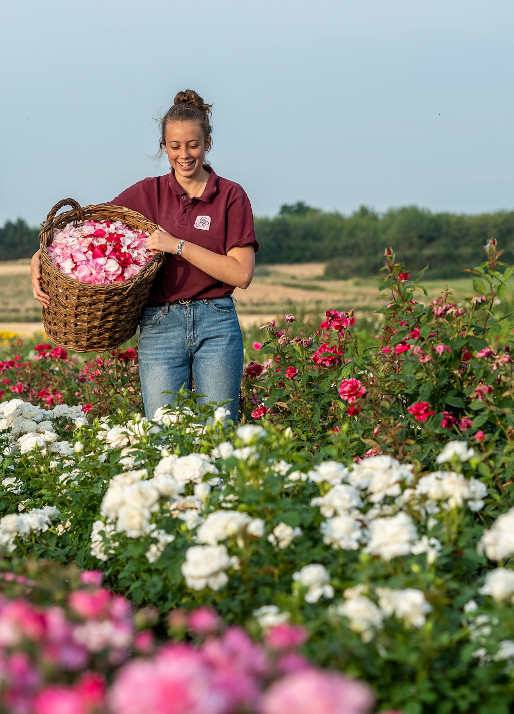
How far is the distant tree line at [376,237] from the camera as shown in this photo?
72.9ft

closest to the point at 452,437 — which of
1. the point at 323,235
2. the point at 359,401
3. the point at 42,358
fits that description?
the point at 359,401

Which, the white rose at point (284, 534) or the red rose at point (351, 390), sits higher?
the red rose at point (351, 390)

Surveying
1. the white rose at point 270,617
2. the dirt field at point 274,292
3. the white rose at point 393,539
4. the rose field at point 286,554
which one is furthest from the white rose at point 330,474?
the dirt field at point 274,292

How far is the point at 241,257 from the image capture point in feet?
11.7

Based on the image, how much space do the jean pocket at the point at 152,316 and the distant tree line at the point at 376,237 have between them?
60.5 feet

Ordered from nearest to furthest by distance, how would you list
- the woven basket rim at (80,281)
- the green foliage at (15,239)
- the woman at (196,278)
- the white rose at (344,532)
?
the white rose at (344,532), the woven basket rim at (80,281), the woman at (196,278), the green foliage at (15,239)

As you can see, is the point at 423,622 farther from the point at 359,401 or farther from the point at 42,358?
the point at 42,358

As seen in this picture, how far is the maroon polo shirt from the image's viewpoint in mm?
3623

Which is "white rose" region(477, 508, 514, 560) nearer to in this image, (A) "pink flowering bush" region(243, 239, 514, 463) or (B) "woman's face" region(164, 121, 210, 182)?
(A) "pink flowering bush" region(243, 239, 514, 463)

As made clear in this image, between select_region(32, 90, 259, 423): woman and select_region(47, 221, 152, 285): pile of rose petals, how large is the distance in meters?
0.21

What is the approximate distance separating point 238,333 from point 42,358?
2736 mm

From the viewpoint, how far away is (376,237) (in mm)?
23469

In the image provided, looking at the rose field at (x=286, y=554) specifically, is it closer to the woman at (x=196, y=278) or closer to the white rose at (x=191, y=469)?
the white rose at (x=191, y=469)

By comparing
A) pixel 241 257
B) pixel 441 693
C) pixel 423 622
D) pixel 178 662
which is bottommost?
pixel 441 693
